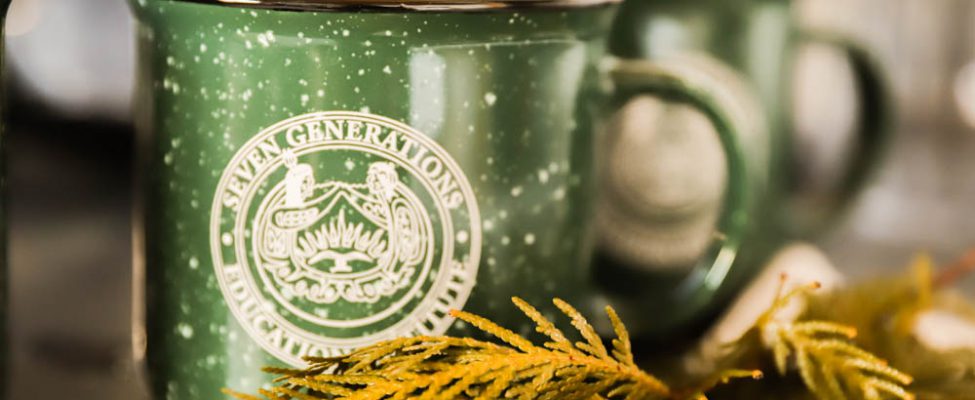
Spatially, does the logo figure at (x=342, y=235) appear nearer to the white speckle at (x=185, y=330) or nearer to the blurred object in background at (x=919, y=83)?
the white speckle at (x=185, y=330)

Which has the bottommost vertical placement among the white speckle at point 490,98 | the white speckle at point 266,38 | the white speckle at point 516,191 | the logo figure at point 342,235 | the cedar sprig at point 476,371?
the cedar sprig at point 476,371

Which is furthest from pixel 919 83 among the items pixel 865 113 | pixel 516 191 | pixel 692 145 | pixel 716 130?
pixel 516 191

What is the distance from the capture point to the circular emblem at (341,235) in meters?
0.41

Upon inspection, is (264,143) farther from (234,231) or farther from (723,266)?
(723,266)

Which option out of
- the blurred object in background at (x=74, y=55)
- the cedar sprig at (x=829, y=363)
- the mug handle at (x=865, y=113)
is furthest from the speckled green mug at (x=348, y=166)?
the blurred object in background at (x=74, y=55)

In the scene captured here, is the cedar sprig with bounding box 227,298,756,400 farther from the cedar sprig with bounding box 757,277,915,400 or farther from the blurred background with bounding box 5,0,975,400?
the blurred background with bounding box 5,0,975,400

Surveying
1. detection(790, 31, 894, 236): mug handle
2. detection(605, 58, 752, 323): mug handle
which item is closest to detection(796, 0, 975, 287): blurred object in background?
detection(790, 31, 894, 236): mug handle

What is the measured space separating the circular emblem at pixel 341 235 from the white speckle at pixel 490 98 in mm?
29

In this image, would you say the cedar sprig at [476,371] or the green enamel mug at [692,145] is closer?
the cedar sprig at [476,371]

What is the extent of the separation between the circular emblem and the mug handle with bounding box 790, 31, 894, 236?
0.39 meters

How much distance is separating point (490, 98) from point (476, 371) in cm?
12

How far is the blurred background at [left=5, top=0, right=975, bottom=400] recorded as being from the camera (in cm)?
60

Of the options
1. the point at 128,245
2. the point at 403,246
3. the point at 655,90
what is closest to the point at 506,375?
the point at 403,246

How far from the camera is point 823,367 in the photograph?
1.38ft
